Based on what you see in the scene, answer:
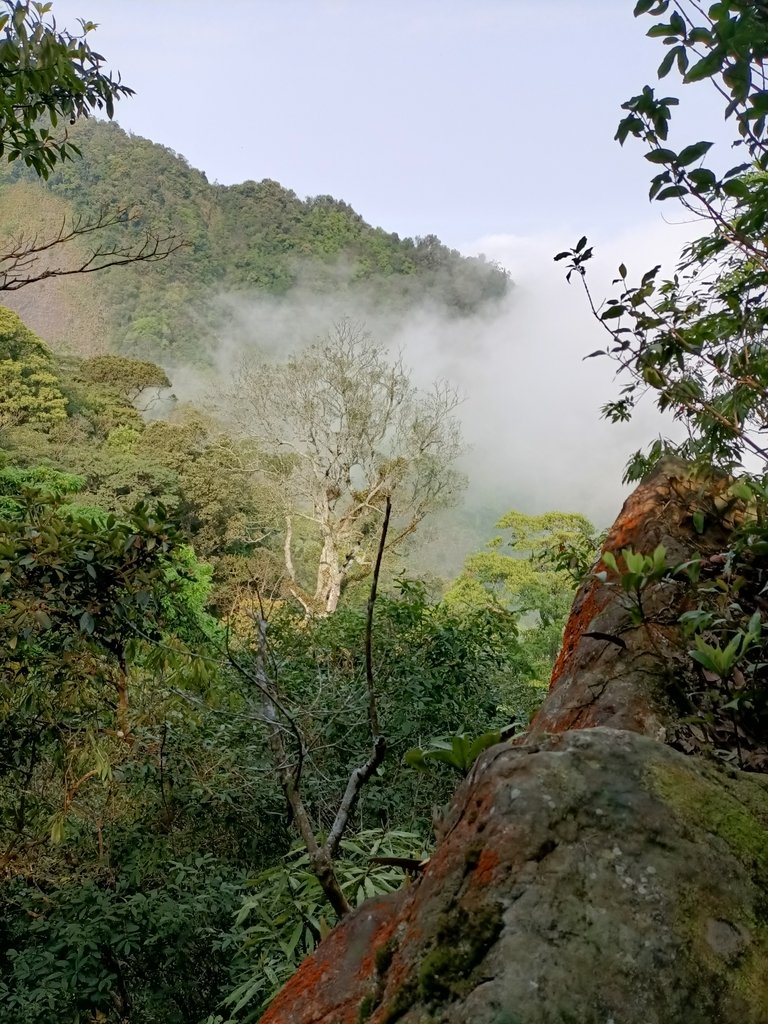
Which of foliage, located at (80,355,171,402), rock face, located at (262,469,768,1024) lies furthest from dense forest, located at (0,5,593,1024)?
foliage, located at (80,355,171,402)

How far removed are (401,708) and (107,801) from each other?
7.24 feet

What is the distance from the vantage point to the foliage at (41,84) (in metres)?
2.08

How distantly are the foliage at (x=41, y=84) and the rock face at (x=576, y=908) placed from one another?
2319mm

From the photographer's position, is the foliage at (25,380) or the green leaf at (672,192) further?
the foliage at (25,380)

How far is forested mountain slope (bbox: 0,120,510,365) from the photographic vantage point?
5369cm

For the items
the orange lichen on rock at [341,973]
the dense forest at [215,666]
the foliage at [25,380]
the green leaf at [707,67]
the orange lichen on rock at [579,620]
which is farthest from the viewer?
the foliage at [25,380]

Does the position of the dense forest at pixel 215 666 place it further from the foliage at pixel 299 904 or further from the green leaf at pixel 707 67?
the green leaf at pixel 707 67

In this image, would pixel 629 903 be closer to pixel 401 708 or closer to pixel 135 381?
pixel 401 708

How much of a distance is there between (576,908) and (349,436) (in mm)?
20871

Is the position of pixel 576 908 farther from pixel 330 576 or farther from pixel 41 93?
pixel 330 576

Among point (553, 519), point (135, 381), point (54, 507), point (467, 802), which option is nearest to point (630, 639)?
point (467, 802)

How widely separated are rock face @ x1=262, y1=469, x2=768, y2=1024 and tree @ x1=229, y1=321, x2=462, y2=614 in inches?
784

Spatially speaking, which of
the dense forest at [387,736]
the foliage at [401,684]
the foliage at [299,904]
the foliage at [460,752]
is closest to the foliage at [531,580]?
the dense forest at [387,736]

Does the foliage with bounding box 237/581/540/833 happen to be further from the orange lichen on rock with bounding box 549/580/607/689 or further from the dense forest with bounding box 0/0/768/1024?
the orange lichen on rock with bounding box 549/580/607/689
